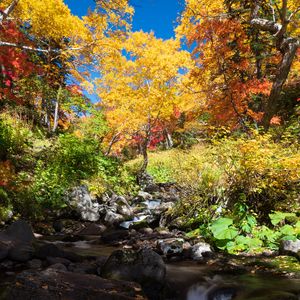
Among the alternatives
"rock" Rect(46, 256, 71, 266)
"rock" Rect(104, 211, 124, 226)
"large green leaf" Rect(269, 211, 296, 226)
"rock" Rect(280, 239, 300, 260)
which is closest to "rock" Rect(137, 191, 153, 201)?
"rock" Rect(104, 211, 124, 226)

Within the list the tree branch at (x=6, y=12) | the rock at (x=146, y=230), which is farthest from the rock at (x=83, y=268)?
the tree branch at (x=6, y=12)

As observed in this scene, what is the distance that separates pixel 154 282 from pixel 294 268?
217cm

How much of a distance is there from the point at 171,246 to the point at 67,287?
2876mm

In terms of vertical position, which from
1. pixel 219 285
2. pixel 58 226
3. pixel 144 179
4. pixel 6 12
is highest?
pixel 6 12

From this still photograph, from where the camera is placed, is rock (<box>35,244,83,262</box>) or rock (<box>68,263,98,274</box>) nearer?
rock (<box>68,263,98,274</box>)

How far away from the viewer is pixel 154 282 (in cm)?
404

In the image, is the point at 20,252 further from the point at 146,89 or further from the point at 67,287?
the point at 146,89

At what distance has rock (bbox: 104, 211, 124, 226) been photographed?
873cm

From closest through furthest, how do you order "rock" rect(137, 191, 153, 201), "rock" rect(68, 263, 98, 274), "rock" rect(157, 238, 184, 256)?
"rock" rect(68, 263, 98, 274) → "rock" rect(157, 238, 184, 256) → "rock" rect(137, 191, 153, 201)

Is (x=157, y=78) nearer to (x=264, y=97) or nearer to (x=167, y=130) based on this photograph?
(x=264, y=97)

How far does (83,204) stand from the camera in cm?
919

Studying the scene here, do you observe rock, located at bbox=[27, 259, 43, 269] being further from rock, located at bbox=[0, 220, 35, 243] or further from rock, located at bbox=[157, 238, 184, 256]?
rock, located at bbox=[157, 238, 184, 256]

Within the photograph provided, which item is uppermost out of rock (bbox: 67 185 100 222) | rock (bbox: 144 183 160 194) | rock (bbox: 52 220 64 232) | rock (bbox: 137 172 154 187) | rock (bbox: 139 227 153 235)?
rock (bbox: 137 172 154 187)

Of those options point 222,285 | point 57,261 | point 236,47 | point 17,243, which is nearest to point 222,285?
point 222,285
